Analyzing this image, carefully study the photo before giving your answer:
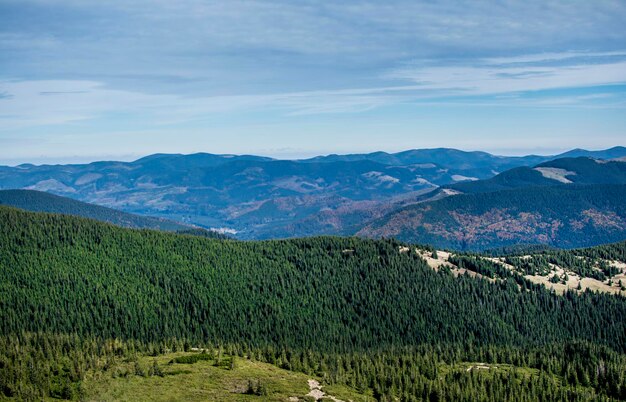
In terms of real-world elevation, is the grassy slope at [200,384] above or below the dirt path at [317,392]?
above

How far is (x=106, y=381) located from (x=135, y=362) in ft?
63.4

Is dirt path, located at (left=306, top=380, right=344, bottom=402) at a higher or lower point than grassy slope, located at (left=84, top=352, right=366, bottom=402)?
lower

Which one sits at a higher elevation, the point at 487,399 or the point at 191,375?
the point at 191,375

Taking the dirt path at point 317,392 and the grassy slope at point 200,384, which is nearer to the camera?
the grassy slope at point 200,384

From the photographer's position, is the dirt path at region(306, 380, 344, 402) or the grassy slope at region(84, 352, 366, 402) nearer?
the grassy slope at region(84, 352, 366, 402)

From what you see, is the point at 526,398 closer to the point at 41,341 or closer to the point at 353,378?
the point at 353,378

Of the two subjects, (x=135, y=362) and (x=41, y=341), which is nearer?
(x=135, y=362)

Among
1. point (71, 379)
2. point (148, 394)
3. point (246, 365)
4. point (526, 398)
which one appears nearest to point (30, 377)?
point (71, 379)

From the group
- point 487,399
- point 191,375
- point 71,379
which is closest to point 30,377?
point 71,379

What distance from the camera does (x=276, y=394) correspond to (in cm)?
15638

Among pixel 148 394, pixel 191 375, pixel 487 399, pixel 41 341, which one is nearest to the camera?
pixel 148 394

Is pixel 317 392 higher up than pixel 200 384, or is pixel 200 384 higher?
pixel 200 384

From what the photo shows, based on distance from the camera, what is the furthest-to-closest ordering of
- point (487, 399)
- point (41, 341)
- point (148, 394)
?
A: point (41, 341) < point (487, 399) < point (148, 394)

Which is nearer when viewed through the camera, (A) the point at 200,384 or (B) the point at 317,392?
(A) the point at 200,384
